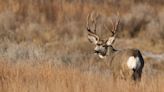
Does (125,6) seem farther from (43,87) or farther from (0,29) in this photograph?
(43,87)

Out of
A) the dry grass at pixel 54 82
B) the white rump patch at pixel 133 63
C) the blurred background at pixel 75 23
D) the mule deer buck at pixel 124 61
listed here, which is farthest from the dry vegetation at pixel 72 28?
the dry grass at pixel 54 82

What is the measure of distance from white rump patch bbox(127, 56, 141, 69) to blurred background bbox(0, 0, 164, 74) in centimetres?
878

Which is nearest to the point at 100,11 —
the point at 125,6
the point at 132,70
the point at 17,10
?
the point at 125,6

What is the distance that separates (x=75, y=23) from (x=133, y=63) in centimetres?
1402

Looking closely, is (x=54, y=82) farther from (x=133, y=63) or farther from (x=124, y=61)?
(x=124, y=61)

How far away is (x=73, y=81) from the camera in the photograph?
9.09 m

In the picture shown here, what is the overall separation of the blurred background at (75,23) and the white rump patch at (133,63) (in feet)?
28.8

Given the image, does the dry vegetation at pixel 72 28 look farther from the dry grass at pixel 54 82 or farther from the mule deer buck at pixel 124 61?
the dry grass at pixel 54 82

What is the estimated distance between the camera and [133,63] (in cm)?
1207

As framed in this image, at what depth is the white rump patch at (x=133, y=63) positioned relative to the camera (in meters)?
12.1

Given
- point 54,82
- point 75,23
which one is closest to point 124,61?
point 54,82

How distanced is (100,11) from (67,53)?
7.01 m

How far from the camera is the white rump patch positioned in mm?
12055

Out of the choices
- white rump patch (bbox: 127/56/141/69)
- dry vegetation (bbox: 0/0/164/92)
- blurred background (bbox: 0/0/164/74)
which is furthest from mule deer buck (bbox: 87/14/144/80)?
blurred background (bbox: 0/0/164/74)
